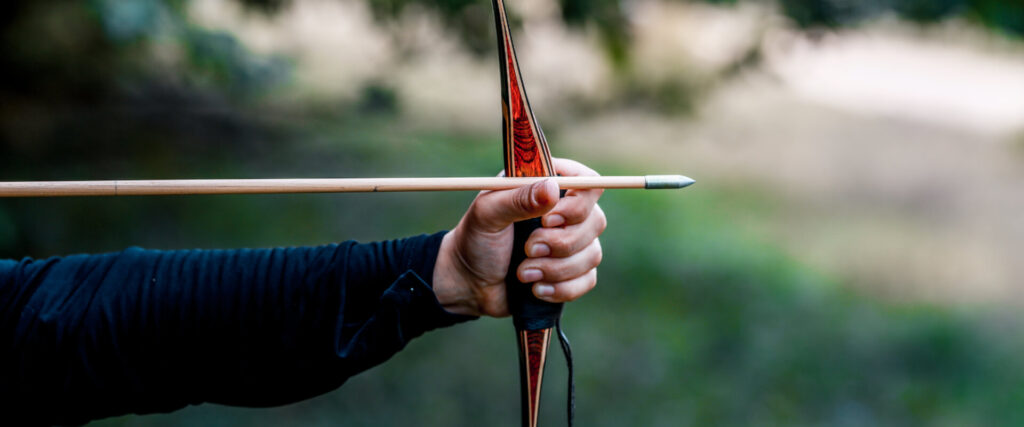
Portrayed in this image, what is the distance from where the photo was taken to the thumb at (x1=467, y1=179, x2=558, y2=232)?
923mm

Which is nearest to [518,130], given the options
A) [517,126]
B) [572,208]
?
[517,126]

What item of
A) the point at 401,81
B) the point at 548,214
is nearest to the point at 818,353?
the point at 401,81

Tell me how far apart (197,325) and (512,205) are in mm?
469

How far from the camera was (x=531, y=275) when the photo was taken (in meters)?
1.03

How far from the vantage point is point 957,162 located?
2.96 metres

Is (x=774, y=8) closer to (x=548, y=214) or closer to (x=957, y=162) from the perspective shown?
(x=957, y=162)

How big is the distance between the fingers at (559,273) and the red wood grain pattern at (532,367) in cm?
8

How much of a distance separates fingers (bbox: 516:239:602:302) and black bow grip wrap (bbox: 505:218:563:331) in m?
0.02

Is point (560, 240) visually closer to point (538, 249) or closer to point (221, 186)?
point (538, 249)

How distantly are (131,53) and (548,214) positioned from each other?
1.93 metres

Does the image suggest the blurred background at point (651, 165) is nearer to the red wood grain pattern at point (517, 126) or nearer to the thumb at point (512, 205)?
the red wood grain pattern at point (517, 126)

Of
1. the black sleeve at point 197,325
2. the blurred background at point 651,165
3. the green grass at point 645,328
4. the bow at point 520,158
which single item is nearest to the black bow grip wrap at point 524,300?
the bow at point 520,158

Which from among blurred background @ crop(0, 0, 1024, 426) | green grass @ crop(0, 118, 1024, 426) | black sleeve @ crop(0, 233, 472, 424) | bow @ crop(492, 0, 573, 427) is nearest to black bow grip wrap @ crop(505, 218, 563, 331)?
bow @ crop(492, 0, 573, 427)

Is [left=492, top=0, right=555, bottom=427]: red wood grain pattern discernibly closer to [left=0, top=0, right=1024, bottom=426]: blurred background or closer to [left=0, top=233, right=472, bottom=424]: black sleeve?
[left=0, top=233, right=472, bottom=424]: black sleeve
